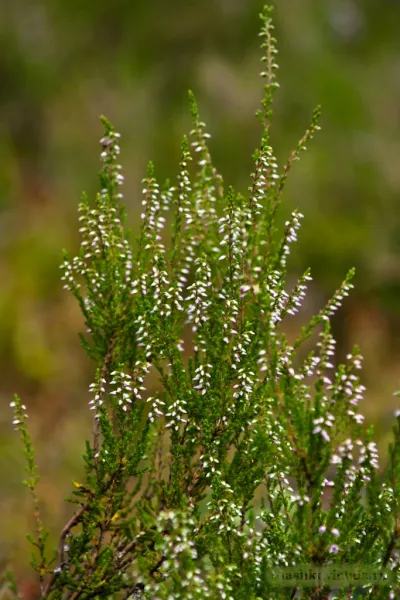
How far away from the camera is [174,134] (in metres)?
12.1

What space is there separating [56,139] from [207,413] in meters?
11.4

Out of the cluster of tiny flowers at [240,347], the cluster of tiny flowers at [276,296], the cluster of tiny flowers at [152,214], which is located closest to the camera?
the cluster of tiny flowers at [240,347]

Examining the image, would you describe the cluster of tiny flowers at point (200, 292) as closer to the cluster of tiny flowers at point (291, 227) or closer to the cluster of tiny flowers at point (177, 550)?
the cluster of tiny flowers at point (291, 227)

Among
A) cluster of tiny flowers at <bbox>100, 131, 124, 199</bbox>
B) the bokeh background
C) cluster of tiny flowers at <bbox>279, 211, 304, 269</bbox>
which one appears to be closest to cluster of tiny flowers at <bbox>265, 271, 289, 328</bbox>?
cluster of tiny flowers at <bbox>279, 211, 304, 269</bbox>

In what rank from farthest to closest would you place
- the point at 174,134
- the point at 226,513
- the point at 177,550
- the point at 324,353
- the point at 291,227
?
the point at 174,134 < the point at 291,227 < the point at 226,513 < the point at 324,353 < the point at 177,550

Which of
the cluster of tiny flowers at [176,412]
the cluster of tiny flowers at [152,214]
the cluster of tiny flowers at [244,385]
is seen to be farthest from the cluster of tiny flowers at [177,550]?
the cluster of tiny flowers at [152,214]

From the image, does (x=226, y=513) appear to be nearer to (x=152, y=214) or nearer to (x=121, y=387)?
(x=121, y=387)

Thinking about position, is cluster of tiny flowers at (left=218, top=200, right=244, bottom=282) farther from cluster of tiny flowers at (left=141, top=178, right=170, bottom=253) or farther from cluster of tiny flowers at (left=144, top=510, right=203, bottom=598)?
cluster of tiny flowers at (left=144, top=510, right=203, bottom=598)

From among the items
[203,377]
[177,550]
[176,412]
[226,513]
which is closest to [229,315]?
[203,377]

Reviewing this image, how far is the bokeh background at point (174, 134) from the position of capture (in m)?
10.5

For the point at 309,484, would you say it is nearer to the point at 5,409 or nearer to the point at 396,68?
the point at 5,409

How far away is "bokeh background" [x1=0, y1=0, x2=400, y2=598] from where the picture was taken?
34.3ft

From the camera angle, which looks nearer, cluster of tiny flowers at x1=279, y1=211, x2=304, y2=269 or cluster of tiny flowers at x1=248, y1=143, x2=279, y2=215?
cluster of tiny flowers at x1=248, y1=143, x2=279, y2=215

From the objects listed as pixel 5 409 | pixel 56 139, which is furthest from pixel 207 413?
pixel 56 139
